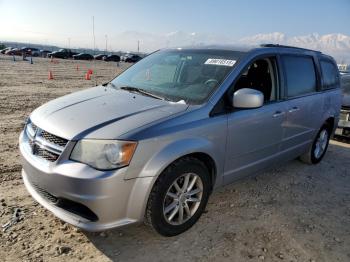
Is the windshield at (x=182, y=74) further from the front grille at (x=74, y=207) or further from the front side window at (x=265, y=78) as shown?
the front grille at (x=74, y=207)

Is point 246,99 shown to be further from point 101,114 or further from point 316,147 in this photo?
point 316,147

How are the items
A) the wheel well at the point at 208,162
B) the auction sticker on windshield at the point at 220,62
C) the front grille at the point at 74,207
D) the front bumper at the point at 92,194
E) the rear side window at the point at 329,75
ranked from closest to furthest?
the front bumper at the point at 92,194 < the front grille at the point at 74,207 < the wheel well at the point at 208,162 < the auction sticker on windshield at the point at 220,62 < the rear side window at the point at 329,75

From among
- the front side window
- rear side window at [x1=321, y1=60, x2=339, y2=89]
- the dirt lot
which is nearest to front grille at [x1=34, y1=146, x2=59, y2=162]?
the dirt lot

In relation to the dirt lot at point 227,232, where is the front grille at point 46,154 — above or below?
above

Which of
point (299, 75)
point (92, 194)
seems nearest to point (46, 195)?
point (92, 194)

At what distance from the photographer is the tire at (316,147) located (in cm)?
557

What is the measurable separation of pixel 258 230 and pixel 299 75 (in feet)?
7.60

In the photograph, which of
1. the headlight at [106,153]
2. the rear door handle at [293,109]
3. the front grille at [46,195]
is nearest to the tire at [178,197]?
the headlight at [106,153]

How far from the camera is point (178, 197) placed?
10.6 ft

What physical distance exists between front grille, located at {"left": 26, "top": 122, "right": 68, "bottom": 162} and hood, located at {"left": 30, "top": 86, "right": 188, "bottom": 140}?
5 cm

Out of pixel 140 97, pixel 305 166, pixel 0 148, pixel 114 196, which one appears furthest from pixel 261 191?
pixel 0 148

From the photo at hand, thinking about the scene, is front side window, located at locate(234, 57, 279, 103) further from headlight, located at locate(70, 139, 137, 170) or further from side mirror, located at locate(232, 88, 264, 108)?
headlight, located at locate(70, 139, 137, 170)

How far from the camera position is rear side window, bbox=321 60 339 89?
18.0 feet

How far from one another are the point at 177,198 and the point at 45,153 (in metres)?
1.25
